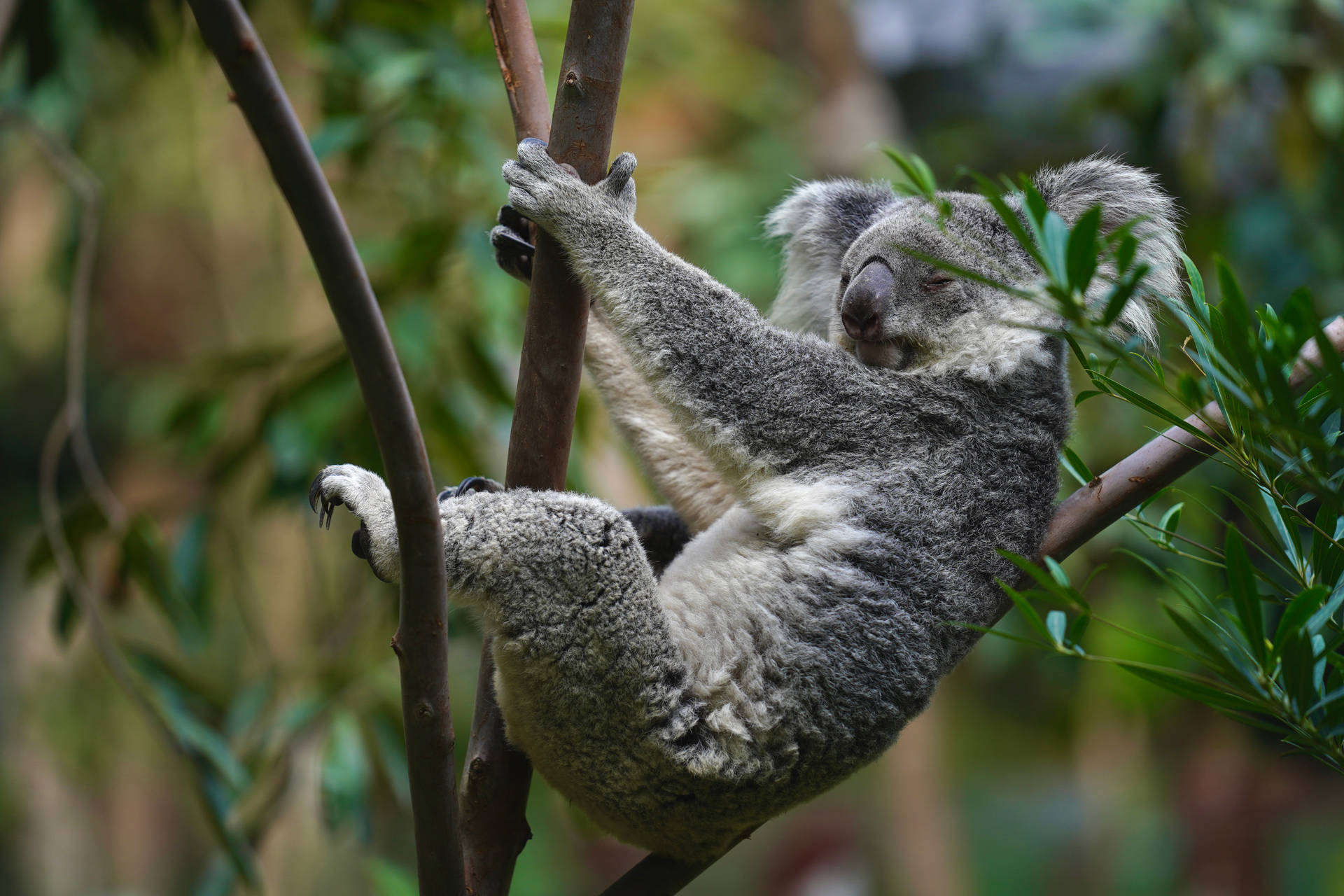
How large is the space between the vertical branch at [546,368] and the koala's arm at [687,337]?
1.8 inches

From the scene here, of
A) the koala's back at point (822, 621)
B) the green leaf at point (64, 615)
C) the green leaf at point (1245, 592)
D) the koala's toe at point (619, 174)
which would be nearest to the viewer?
the green leaf at point (1245, 592)

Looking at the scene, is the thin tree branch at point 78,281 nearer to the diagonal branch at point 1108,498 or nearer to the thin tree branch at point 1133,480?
the diagonal branch at point 1108,498

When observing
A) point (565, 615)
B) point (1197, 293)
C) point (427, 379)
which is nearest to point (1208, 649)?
point (1197, 293)

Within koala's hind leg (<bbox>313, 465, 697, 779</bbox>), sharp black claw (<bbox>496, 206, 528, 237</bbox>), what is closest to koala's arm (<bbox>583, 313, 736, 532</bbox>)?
sharp black claw (<bbox>496, 206, 528, 237</bbox>)

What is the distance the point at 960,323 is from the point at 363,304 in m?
1.20

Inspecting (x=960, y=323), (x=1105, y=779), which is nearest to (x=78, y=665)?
(x=960, y=323)

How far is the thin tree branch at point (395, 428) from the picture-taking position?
3.03 feet

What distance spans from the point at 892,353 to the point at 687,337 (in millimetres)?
461

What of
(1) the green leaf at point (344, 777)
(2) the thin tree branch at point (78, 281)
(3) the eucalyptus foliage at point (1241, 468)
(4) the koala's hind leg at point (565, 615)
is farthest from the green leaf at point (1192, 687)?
(2) the thin tree branch at point (78, 281)

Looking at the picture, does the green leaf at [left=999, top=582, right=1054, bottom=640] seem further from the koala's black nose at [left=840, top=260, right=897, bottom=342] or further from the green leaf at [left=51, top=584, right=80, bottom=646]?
the green leaf at [left=51, top=584, right=80, bottom=646]

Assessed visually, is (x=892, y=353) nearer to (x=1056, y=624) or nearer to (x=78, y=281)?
(x=1056, y=624)

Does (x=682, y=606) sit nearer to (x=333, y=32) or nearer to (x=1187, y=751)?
(x=333, y=32)

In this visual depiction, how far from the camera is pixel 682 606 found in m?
1.66

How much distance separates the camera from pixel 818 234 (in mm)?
2307
